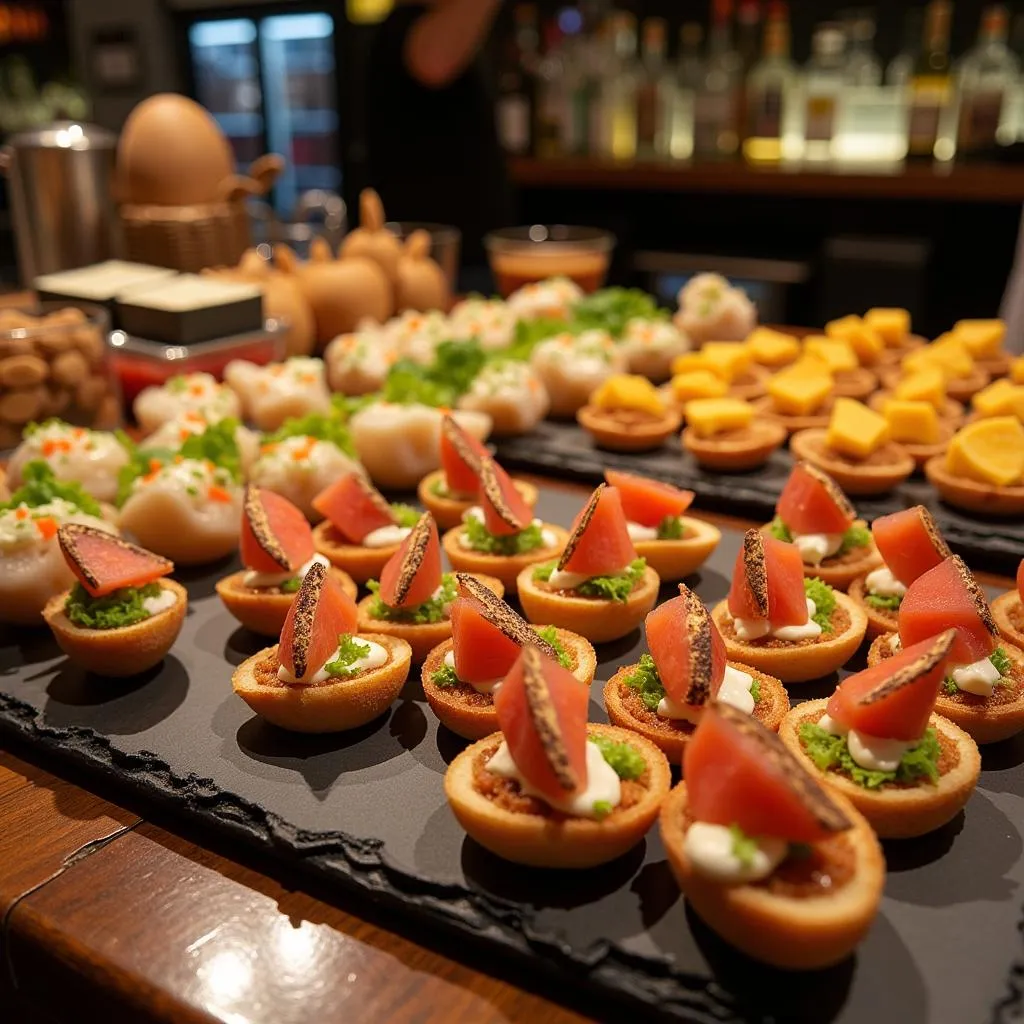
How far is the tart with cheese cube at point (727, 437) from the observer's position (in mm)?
3080

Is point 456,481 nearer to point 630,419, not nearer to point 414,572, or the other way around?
point 414,572

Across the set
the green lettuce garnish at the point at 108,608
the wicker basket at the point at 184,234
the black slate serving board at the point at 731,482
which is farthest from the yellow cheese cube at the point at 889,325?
the green lettuce garnish at the point at 108,608

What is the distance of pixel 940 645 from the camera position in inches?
60.8

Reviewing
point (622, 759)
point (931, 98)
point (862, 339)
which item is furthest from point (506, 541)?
point (931, 98)

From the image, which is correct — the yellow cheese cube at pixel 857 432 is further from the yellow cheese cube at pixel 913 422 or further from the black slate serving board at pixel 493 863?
the black slate serving board at pixel 493 863

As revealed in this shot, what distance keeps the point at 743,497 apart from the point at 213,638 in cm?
155

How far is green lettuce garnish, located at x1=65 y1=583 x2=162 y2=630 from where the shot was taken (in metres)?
2.04

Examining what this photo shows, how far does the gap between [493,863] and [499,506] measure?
1.02 meters

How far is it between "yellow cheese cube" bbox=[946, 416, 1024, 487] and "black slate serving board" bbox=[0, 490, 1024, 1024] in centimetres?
104

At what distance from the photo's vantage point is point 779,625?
2014mm

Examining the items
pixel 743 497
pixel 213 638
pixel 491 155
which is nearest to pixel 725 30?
pixel 491 155

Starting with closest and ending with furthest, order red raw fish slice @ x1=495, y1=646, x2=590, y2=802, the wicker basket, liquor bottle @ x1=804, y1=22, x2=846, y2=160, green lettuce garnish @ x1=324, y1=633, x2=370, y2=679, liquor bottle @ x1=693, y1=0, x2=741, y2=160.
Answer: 1. red raw fish slice @ x1=495, y1=646, x2=590, y2=802
2. green lettuce garnish @ x1=324, y1=633, x2=370, y2=679
3. the wicker basket
4. liquor bottle @ x1=804, y1=22, x2=846, y2=160
5. liquor bottle @ x1=693, y1=0, x2=741, y2=160

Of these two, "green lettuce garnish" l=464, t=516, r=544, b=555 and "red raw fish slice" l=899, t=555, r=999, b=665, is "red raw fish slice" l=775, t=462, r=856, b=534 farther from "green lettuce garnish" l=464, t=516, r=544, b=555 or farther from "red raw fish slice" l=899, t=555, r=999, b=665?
"green lettuce garnish" l=464, t=516, r=544, b=555

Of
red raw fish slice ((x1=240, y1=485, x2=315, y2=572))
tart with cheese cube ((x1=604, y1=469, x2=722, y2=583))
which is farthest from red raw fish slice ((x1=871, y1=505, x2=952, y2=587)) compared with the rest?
red raw fish slice ((x1=240, y1=485, x2=315, y2=572))
